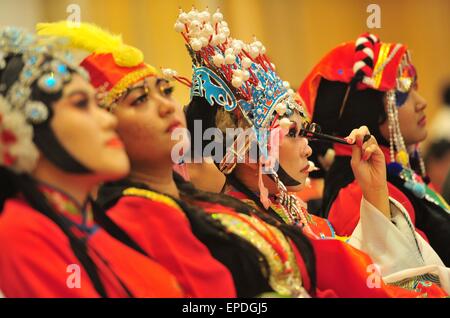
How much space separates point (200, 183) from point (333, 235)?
0.45 m

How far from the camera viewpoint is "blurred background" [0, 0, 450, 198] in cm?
381

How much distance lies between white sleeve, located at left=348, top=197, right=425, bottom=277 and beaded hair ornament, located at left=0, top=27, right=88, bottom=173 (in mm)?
997

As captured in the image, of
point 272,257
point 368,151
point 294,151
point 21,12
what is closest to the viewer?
point 272,257

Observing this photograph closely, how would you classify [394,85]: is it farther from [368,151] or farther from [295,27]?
[295,27]

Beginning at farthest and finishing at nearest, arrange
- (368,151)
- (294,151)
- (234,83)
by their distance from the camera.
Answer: (368,151) → (294,151) → (234,83)

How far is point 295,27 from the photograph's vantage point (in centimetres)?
497

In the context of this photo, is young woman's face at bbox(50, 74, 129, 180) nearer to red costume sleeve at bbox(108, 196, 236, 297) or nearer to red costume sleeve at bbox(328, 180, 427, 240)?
red costume sleeve at bbox(108, 196, 236, 297)

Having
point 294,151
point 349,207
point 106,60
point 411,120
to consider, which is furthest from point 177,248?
point 411,120

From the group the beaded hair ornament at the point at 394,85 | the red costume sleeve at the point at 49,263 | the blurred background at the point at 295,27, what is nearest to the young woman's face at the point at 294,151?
the beaded hair ornament at the point at 394,85

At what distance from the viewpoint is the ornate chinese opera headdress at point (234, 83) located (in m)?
2.14

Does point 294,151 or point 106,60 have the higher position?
point 106,60

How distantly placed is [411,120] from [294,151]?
74cm
